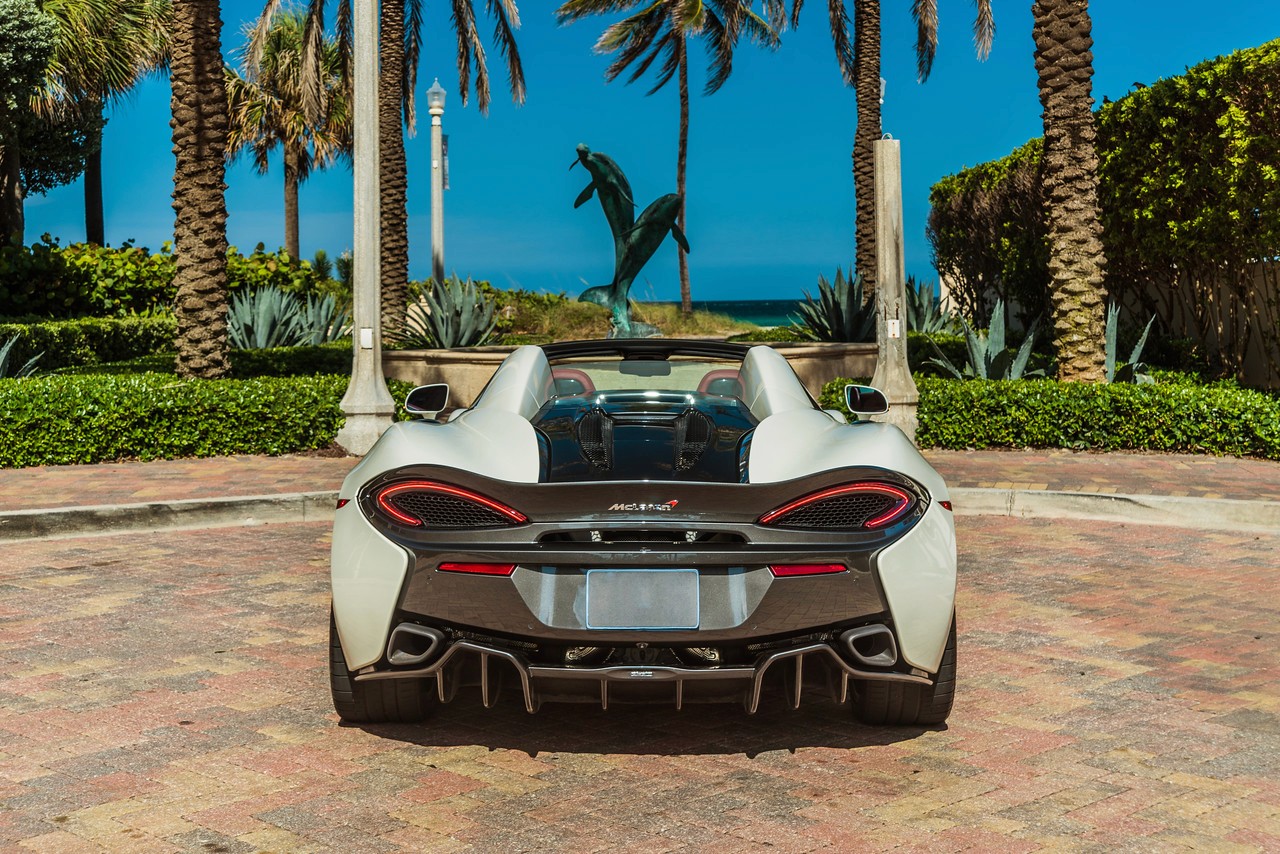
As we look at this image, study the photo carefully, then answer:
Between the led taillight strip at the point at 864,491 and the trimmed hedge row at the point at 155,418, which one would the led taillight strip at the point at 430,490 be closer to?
the led taillight strip at the point at 864,491

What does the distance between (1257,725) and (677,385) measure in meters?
2.69

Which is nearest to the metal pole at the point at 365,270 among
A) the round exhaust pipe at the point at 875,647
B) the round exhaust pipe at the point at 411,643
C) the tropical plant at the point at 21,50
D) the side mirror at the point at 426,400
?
the side mirror at the point at 426,400

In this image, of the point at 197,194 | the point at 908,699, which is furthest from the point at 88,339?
the point at 908,699

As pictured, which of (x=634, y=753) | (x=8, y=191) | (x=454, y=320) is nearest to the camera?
(x=634, y=753)

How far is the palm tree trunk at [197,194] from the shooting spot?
544 inches

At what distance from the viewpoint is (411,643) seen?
3.94 metres

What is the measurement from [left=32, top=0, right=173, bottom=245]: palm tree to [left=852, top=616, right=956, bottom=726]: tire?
110 ft

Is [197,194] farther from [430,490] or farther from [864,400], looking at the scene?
[430,490]

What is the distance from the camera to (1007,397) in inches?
487

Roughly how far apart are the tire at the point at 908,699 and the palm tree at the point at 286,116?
161 feet

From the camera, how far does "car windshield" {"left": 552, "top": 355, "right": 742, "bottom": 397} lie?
5535 mm

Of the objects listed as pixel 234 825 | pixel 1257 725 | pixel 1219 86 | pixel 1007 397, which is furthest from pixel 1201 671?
pixel 1219 86

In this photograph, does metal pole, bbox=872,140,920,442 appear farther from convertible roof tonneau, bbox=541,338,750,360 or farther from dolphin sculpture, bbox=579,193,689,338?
dolphin sculpture, bbox=579,193,689,338

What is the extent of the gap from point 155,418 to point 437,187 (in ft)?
43.8
